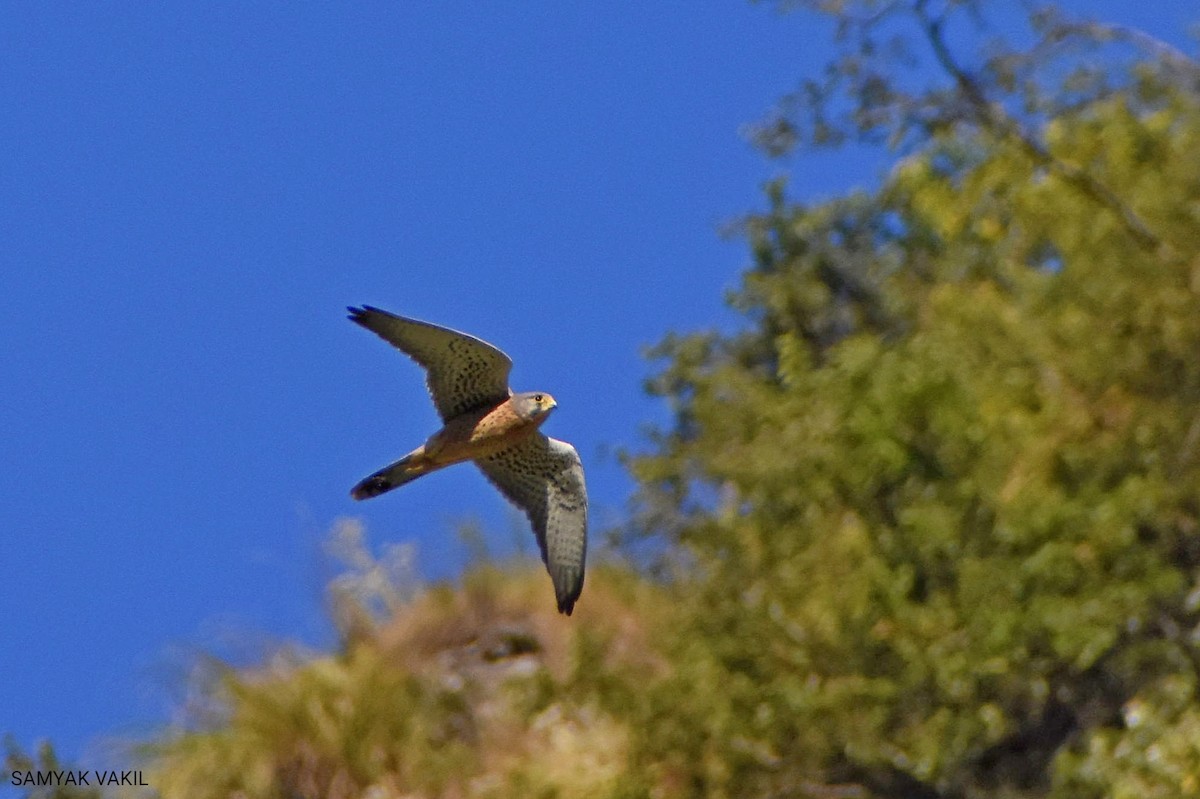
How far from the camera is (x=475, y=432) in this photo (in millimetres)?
8594

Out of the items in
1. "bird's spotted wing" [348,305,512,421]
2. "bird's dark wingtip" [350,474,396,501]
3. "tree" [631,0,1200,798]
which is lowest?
"tree" [631,0,1200,798]

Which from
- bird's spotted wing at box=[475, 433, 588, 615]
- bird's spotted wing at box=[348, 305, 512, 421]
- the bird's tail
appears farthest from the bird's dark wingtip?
bird's spotted wing at box=[475, 433, 588, 615]

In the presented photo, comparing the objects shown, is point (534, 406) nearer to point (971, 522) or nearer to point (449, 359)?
point (449, 359)

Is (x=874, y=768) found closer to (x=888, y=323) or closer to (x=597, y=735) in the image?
(x=597, y=735)

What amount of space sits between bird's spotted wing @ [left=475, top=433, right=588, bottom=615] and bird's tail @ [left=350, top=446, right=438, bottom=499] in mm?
506

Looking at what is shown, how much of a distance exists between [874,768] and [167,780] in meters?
4.19

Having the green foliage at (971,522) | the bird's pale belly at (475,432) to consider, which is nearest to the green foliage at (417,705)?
the green foliage at (971,522)

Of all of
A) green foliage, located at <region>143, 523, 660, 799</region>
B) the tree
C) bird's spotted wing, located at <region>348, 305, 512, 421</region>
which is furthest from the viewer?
green foliage, located at <region>143, 523, 660, 799</region>

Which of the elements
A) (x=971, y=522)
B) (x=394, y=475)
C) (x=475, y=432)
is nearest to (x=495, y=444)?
(x=475, y=432)

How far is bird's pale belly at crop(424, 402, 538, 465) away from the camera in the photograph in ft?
28.2

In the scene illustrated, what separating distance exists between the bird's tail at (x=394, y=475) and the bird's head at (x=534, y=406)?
19.1 inches

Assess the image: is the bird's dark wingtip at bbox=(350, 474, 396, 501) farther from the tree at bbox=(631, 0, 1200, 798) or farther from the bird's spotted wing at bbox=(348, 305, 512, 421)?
the tree at bbox=(631, 0, 1200, 798)

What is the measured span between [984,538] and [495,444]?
2445 mm

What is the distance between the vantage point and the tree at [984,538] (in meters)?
7.10
